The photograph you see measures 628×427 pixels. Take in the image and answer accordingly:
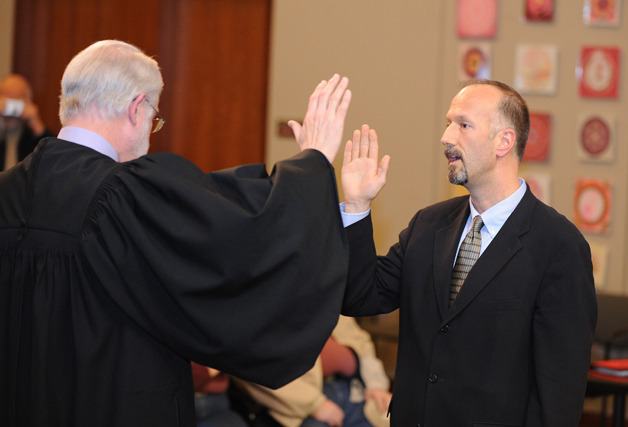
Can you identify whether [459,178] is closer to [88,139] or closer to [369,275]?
[369,275]

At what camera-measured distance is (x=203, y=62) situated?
7.45 metres

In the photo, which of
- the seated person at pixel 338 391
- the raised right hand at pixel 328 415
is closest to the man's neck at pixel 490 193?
the seated person at pixel 338 391

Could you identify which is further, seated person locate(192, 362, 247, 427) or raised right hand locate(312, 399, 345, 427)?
raised right hand locate(312, 399, 345, 427)

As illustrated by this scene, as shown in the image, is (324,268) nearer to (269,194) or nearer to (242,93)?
(269,194)

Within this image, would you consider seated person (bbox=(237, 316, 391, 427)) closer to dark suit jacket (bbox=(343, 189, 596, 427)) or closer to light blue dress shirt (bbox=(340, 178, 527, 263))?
dark suit jacket (bbox=(343, 189, 596, 427))

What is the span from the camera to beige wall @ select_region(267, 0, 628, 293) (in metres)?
6.46

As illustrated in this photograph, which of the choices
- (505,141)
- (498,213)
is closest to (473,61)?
(505,141)

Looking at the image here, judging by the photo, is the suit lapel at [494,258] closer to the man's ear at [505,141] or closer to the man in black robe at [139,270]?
the man's ear at [505,141]

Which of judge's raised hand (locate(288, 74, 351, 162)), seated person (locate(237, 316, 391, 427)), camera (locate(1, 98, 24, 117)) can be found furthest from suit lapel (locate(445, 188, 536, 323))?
camera (locate(1, 98, 24, 117))

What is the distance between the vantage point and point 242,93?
7430 millimetres

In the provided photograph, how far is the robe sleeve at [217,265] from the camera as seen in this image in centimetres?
221

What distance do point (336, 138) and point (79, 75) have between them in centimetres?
72

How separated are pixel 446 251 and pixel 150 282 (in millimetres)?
1047

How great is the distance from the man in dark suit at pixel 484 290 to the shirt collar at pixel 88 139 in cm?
74
